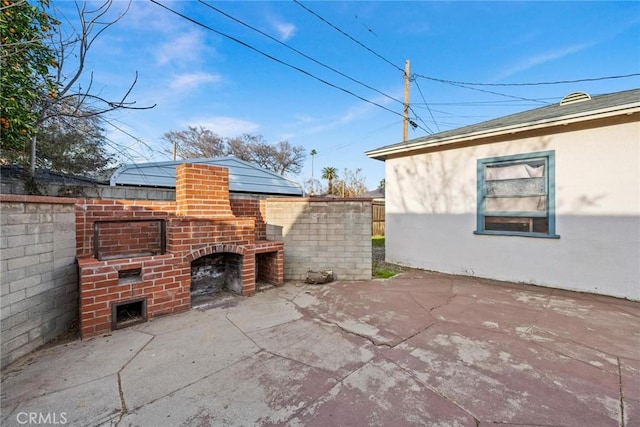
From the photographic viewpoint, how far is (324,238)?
4742 millimetres

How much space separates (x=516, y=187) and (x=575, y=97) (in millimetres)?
3218

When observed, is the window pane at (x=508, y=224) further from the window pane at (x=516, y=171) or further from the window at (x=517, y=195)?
the window pane at (x=516, y=171)

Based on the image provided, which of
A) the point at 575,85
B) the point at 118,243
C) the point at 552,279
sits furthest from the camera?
the point at 575,85

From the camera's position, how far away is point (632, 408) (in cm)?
161

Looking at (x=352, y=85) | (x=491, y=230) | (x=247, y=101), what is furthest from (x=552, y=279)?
(x=247, y=101)

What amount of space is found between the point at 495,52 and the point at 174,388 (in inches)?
373

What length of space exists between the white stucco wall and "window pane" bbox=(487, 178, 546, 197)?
0.88ft

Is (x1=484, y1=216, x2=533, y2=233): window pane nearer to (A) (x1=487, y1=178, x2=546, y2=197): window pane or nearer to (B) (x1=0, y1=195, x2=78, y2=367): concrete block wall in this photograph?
(A) (x1=487, y1=178, x2=546, y2=197): window pane

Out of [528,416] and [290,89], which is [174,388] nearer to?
[528,416]

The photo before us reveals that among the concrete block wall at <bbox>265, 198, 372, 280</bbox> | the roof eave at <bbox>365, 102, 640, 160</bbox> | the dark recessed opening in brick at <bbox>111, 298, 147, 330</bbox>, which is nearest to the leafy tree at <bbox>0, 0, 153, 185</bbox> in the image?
the dark recessed opening in brick at <bbox>111, 298, 147, 330</bbox>

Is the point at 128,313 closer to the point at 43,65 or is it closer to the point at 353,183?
the point at 43,65

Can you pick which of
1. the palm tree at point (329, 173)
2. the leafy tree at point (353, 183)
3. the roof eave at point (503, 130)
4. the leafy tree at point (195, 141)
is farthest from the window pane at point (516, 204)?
the palm tree at point (329, 173)
